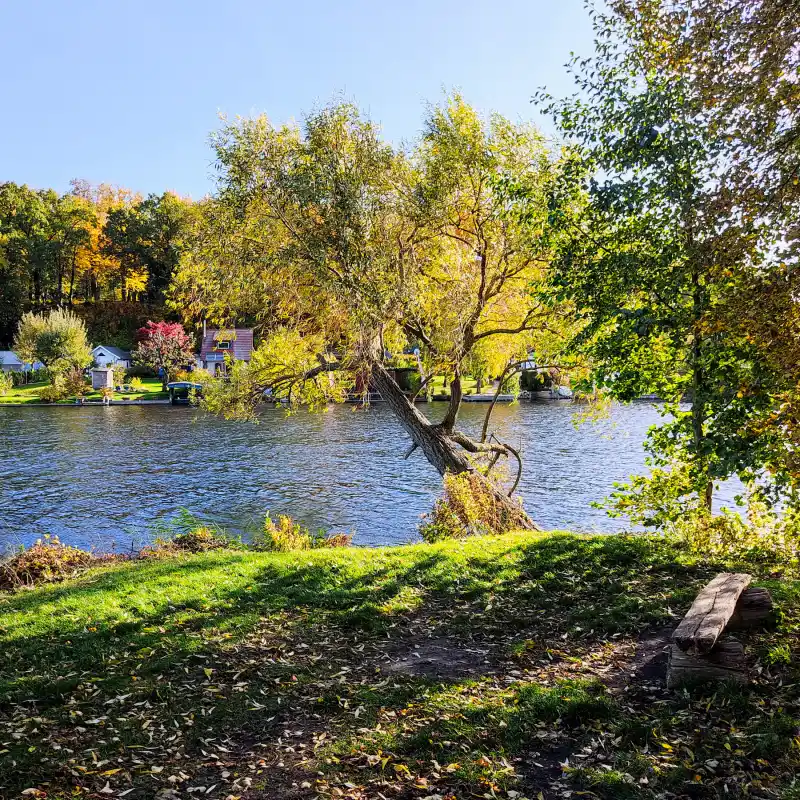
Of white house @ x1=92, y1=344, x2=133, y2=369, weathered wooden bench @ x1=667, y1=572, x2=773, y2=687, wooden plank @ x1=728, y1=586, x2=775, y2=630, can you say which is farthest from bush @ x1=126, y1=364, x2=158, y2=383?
weathered wooden bench @ x1=667, y1=572, x2=773, y2=687

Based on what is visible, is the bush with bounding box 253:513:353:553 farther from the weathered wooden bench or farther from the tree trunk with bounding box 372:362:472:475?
the weathered wooden bench

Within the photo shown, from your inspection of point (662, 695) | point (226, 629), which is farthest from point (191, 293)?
point (662, 695)

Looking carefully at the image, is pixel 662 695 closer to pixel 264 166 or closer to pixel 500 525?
pixel 500 525

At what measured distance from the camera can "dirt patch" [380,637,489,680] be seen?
6359 millimetres

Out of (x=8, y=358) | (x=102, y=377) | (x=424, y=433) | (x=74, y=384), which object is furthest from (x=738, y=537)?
(x=8, y=358)

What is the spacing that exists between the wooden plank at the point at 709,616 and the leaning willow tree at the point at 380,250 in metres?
6.49

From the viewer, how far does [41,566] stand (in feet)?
36.4

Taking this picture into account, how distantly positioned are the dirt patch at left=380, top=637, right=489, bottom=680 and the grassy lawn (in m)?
52.0

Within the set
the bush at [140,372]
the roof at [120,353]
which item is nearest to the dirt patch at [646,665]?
the bush at [140,372]

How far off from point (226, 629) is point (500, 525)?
8.03 m

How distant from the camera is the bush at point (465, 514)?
45.1 ft

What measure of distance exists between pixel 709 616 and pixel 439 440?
986 cm

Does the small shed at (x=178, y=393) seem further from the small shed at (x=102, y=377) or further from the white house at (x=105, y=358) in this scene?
the white house at (x=105, y=358)

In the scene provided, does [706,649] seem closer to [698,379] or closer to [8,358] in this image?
[698,379]
